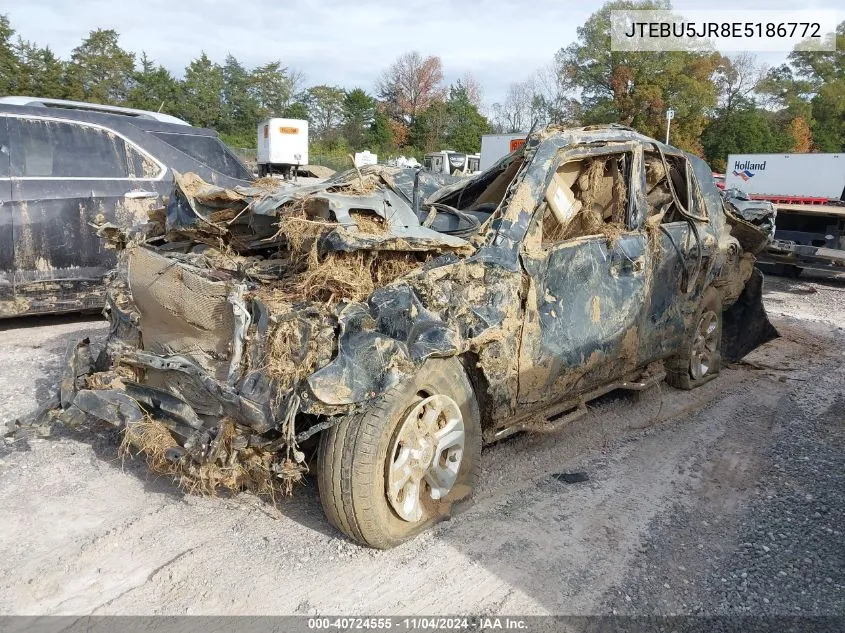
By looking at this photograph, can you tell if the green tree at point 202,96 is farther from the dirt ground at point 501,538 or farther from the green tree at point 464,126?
the dirt ground at point 501,538

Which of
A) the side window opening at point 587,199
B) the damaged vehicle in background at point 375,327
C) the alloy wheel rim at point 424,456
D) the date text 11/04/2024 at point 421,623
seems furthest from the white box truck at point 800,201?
the date text 11/04/2024 at point 421,623

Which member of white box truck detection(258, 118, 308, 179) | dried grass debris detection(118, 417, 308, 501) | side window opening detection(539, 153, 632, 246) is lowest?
dried grass debris detection(118, 417, 308, 501)

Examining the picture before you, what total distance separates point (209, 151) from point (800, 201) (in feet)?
50.9

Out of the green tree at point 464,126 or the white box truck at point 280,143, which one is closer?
the white box truck at point 280,143

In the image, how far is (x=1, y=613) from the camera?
2549 mm

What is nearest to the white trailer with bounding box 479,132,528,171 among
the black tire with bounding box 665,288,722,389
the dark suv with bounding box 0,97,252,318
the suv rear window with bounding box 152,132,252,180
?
the suv rear window with bounding box 152,132,252,180

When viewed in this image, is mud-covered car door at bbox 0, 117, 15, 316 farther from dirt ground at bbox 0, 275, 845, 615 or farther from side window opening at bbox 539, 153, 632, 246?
side window opening at bbox 539, 153, 632, 246

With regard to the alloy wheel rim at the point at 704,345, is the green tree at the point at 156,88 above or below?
above

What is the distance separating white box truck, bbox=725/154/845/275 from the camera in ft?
33.7

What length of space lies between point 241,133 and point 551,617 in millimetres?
A: 42872

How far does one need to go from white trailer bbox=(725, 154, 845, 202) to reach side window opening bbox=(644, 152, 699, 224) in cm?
1303

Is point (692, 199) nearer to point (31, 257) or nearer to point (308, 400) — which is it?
point (308, 400)

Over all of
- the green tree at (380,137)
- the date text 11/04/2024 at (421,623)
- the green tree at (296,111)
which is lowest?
the date text 11/04/2024 at (421,623)

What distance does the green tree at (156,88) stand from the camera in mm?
38069
